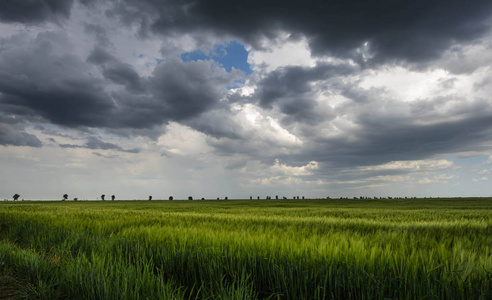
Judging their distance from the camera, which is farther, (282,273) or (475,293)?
(282,273)

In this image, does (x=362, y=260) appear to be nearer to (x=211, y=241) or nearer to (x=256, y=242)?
(x=256, y=242)

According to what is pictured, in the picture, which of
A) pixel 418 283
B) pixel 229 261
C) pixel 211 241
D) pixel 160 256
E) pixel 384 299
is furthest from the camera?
pixel 211 241

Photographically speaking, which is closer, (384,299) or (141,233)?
(384,299)

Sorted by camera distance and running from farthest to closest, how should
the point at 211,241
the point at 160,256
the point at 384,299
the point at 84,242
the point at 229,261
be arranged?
the point at 84,242
the point at 211,241
the point at 160,256
the point at 229,261
the point at 384,299

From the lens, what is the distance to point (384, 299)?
2.01m

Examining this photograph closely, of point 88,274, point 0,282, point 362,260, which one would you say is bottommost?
point 0,282

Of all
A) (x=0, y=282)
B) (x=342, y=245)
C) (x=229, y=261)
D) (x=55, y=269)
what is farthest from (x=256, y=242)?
(x=0, y=282)

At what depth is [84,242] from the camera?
16.7 ft

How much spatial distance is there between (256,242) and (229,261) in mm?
555

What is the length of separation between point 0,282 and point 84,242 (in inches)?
74.8

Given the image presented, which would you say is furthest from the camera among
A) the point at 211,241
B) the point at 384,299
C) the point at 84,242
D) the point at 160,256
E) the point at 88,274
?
the point at 84,242

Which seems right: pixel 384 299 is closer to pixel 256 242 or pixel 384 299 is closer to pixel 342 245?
pixel 342 245

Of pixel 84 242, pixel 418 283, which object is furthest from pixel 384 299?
pixel 84 242

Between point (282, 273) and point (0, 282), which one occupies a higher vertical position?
point (282, 273)
